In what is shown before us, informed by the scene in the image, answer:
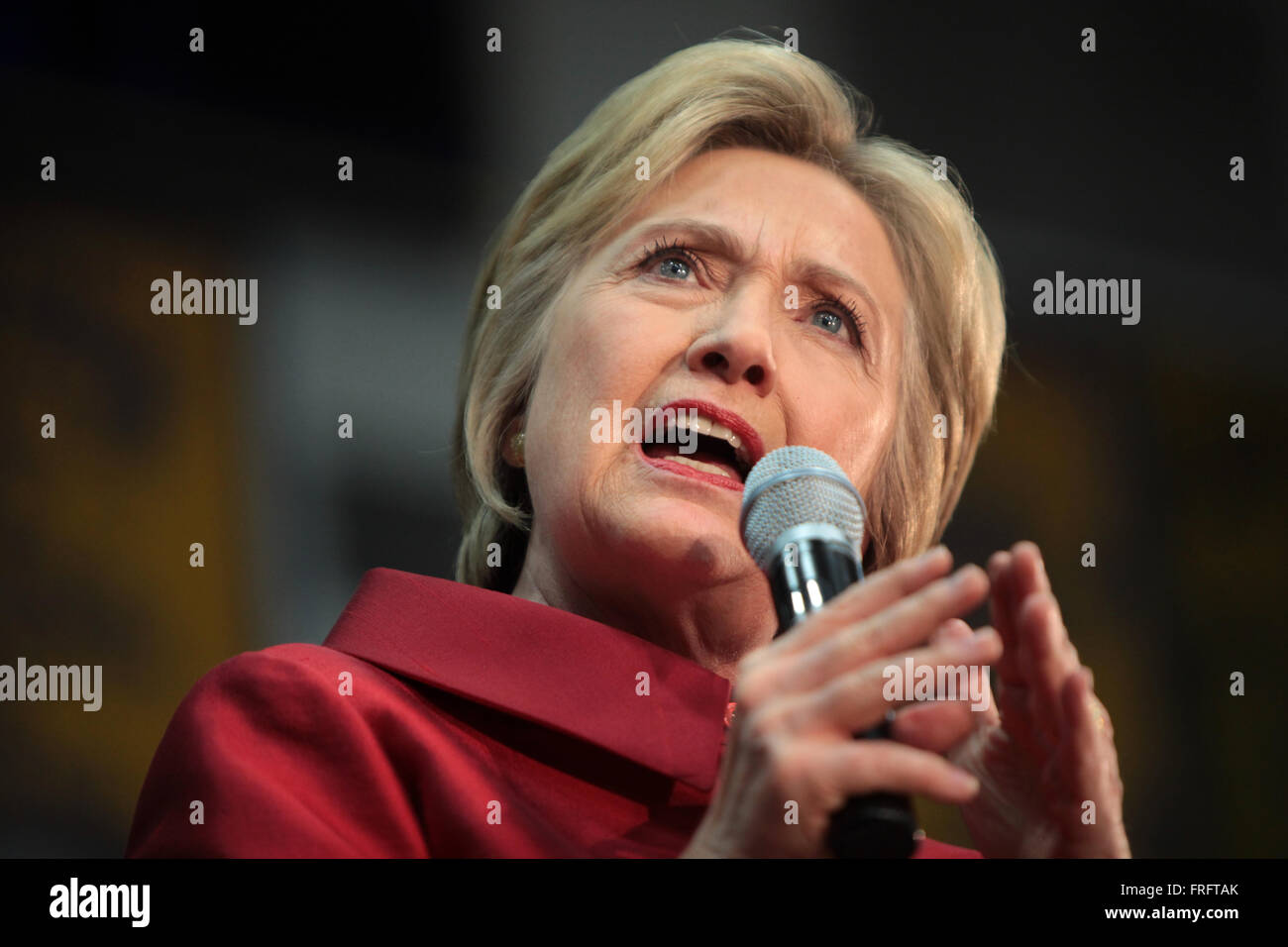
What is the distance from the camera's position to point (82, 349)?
7.30 feet

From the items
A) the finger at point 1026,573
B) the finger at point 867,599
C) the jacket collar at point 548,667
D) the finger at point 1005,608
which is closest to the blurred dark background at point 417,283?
the jacket collar at point 548,667

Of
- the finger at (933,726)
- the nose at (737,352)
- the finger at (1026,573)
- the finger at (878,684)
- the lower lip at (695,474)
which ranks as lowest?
the finger at (933,726)

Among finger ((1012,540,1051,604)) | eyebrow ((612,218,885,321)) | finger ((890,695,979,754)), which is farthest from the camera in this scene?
eyebrow ((612,218,885,321))

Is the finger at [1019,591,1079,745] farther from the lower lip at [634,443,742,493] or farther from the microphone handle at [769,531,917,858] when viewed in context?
the lower lip at [634,443,742,493]

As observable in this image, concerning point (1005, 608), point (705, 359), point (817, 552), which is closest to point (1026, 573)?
point (1005, 608)

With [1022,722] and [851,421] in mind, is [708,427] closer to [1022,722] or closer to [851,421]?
[851,421]

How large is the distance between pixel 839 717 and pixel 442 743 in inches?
23.7

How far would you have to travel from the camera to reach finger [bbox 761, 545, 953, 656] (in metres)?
1.00

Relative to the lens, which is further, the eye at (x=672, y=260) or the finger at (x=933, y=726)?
the eye at (x=672, y=260)

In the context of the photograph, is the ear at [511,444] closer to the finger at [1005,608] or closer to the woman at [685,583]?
the woman at [685,583]

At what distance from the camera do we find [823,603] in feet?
3.54

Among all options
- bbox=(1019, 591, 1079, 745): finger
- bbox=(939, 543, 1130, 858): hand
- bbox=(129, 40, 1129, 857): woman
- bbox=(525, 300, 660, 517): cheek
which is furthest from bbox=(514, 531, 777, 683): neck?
bbox=(1019, 591, 1079, 745): finger

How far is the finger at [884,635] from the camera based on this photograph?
0.98 meters

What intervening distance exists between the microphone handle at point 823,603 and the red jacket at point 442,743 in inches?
15.6
